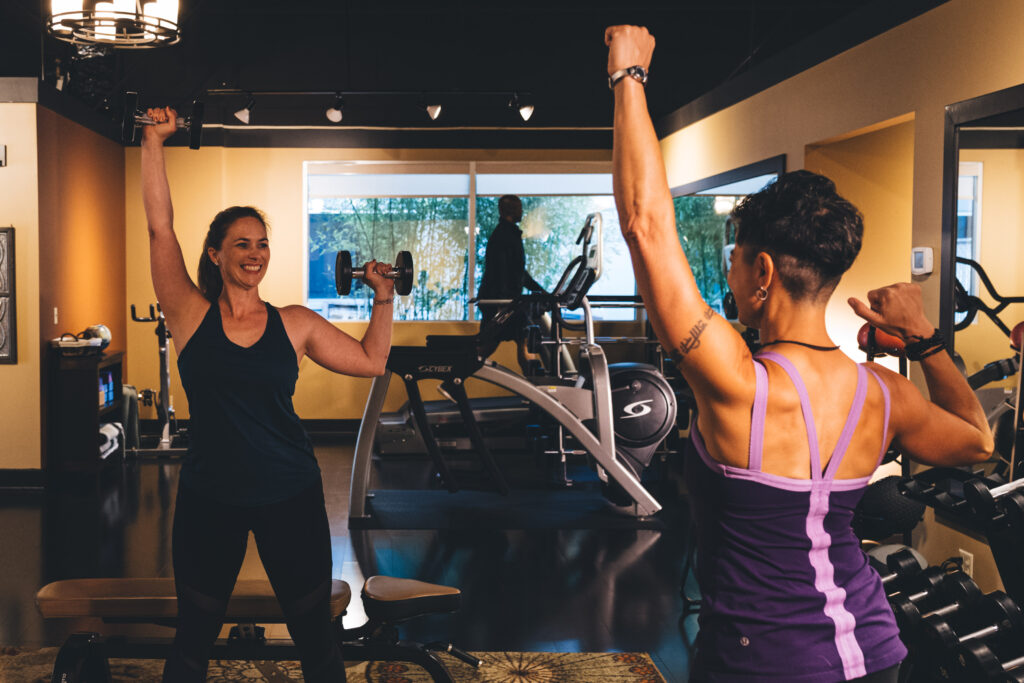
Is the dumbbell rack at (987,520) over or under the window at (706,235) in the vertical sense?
under

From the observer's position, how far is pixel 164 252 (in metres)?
2.07

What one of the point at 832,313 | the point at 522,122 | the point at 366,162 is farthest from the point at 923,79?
the point at 366,162

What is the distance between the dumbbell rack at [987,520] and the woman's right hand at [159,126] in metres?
2.14

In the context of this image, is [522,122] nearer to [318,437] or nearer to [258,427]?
[318,437]

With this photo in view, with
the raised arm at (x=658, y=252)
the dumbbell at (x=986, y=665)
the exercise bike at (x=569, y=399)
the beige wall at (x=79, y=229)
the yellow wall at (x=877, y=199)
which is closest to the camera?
the raised arm at (x=658, y=252)

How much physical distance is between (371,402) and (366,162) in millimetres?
3734

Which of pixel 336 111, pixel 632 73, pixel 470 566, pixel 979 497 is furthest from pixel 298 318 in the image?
pixel 336 111

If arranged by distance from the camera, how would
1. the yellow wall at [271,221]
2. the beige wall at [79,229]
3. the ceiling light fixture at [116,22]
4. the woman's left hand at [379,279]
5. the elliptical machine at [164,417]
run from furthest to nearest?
the yellow wall at [271,221], the elliptical machine at [164,417], the beige wall at [79,229], the ceiling light fixture at [116,22], the woman's left hand at [379,279]

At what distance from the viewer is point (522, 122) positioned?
8000mm

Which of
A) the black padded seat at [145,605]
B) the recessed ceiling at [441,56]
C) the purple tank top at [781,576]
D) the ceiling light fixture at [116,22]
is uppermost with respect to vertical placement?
the recessed ceiling at [441,56]

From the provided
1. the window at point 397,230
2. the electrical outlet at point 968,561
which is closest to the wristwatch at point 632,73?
the electrical outlet at point 968,561

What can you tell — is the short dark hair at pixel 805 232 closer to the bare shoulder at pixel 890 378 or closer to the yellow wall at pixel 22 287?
the bare shoulder at pixel 890 378

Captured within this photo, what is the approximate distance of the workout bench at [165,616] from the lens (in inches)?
101

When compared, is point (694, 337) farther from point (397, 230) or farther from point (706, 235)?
point (397, 230)
